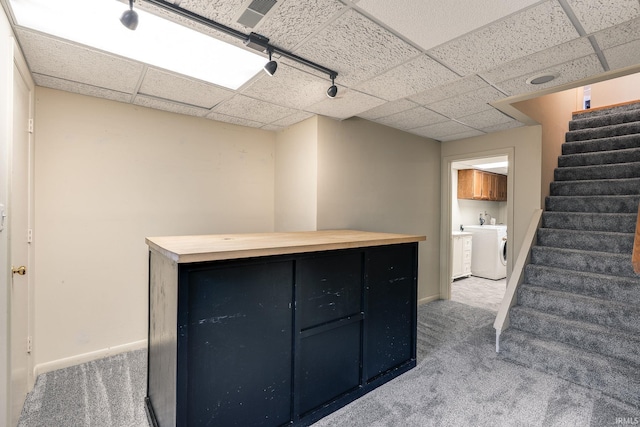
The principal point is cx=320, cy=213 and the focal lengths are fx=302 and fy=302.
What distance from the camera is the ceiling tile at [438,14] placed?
150cm

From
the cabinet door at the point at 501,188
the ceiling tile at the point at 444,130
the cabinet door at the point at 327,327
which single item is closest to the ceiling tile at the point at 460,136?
the ceiling tile at the point at 444,130

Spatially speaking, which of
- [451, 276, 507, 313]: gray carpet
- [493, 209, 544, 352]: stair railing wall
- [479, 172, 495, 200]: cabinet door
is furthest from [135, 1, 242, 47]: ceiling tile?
[479, 172, 495, 200]: cabinet door

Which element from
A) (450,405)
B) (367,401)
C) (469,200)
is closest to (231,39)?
(367,401)

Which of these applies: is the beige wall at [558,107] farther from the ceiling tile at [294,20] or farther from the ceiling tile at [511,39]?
the ceiling tile at [294,20]

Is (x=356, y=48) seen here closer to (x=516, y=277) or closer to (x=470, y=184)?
(x=516, y=277)

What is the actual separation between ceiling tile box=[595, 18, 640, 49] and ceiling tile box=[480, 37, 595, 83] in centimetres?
6

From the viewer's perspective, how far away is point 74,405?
2.07 metres

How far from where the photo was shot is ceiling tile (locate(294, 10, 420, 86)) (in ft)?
5.54

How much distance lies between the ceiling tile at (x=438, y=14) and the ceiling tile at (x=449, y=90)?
31.1 inches

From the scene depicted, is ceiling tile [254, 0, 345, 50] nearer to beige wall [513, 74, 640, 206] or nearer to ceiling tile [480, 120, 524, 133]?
beige wall [513, 74, 640, 206]

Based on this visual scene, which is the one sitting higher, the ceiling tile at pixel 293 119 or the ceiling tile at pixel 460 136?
the ceiling tile at pixel 460 136

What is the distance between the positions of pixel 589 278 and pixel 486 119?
1.90m

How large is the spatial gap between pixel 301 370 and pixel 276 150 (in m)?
2.69

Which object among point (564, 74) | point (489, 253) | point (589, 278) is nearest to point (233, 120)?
point (564, 74)
